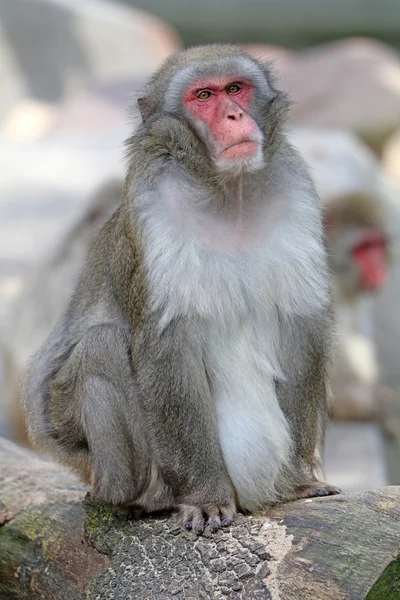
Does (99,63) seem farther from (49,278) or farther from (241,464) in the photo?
(241,464)

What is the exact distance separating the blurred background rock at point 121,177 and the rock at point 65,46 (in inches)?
1.6

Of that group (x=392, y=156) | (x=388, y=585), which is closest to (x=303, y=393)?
(x=388, y=585)

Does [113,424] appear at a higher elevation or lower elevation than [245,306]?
lower

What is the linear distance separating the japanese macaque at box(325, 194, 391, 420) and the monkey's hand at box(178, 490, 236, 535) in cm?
575

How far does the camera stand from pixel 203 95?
432 cm

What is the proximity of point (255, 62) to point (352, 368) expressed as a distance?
19.2 feet

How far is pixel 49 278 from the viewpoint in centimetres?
907

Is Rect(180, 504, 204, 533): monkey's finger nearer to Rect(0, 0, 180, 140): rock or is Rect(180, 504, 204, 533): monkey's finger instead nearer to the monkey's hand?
the monkey's hand

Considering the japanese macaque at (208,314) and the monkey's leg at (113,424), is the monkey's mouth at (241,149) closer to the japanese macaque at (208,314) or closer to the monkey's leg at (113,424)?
the japanese macaque at (208,314)

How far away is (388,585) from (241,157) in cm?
164

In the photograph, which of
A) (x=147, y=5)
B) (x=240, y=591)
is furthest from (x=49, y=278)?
(x=147, y=5)

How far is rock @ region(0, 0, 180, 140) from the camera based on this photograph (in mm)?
23188

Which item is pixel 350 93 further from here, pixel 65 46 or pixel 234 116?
pixel 234 116

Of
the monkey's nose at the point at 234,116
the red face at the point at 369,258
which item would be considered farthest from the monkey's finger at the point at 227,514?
the red face at the point at 369,258
